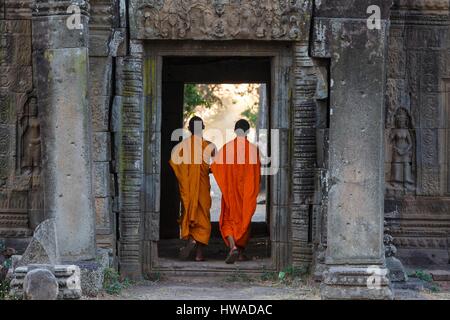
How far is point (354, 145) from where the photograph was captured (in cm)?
936

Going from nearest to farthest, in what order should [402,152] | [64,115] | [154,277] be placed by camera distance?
[64,115]
[154,277]
[402,152]

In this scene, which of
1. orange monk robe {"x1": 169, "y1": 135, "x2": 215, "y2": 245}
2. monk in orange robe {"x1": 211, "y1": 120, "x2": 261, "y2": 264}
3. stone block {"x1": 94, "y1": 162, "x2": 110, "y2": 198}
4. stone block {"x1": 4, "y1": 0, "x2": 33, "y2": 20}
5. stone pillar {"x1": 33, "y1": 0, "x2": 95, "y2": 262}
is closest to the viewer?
stone pillar {"x1": 33, "y1": 0, "x2": 95, "y2": 262}

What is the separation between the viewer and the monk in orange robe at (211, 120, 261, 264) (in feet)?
42.5

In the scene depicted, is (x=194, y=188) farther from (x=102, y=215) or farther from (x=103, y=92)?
(x=103, y=92)

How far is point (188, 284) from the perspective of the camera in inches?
462

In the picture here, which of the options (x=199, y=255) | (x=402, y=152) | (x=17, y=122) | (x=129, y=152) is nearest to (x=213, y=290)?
(x=199, y=255)

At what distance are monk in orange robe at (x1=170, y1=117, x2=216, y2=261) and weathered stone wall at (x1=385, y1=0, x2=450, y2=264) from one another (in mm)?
2369

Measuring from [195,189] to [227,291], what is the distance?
2253 millimetres

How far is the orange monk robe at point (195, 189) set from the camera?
13.1 metres

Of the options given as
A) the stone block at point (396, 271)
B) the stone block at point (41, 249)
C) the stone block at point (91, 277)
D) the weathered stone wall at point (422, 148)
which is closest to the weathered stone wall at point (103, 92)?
the stone block at point (91, 277)

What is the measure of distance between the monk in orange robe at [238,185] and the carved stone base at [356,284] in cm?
353

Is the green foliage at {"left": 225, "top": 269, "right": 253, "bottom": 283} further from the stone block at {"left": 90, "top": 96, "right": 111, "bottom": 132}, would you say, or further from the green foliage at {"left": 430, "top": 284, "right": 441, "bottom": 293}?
the stone block at {"left": 90, "top": 96, "right": 111, "bottom": 132}

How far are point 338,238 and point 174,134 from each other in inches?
280

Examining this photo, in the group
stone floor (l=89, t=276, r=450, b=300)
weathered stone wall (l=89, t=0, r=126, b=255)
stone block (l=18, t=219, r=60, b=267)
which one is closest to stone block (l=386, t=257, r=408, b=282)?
stone floor (l=89, t=276, r=450, b=300)
